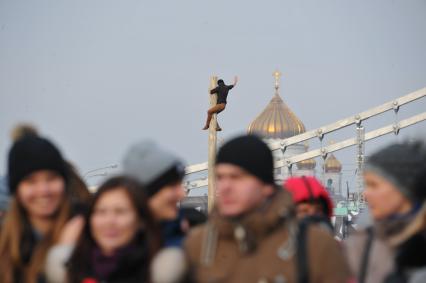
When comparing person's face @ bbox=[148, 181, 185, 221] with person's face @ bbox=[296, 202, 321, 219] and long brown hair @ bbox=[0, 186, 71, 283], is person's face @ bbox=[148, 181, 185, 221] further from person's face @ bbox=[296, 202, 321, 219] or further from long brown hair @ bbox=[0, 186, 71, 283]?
person's face @ bbox=[296, 202, 321, 219]

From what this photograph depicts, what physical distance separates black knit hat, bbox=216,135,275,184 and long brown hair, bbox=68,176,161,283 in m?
0.35

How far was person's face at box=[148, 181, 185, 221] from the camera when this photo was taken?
4918 mm

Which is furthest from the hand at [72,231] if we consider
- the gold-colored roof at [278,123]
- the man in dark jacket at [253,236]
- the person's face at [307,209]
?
the gold-colored roof at [278,123]

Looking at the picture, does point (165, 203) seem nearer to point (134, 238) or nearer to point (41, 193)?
point (134, 238)

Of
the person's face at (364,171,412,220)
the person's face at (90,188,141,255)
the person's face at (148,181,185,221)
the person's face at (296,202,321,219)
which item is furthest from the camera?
the person's face at (296,202,321,219)

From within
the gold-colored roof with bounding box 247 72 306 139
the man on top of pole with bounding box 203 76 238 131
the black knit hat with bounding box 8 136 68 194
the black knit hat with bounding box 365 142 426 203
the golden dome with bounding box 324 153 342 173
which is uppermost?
the gold-colored roof with bounding box 247 72 306 139

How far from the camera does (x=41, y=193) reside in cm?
508

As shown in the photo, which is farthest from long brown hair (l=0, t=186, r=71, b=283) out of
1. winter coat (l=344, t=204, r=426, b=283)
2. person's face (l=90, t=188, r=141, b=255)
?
winter coat (l=344, t=204, r=426, b=283)

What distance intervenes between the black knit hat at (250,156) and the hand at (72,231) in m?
0.64

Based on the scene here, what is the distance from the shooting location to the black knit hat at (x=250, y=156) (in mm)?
4441

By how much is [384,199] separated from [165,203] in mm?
937

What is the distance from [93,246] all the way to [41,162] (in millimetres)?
661

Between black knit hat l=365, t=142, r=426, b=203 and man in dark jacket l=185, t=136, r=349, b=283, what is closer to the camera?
man in dark jacket l=185, t=136, r=349, b=283

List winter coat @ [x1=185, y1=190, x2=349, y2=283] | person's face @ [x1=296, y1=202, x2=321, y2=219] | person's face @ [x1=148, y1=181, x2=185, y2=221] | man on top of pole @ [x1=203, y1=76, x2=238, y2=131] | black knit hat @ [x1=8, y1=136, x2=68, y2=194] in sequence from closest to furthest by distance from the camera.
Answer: winter coat @ [x1=185, y1=190, x2=349, y2=283] → person's face @ [x1=148, y1=181, x2=185, y2=221] → black knit hat @ [x1=8, y1=136, x2=68, y2=194] → person's face @ [x1=296, y1=202, x2=321, y2=219] → man on top of pole @ [x1=203, y1=76, x2=238, y2=131]
